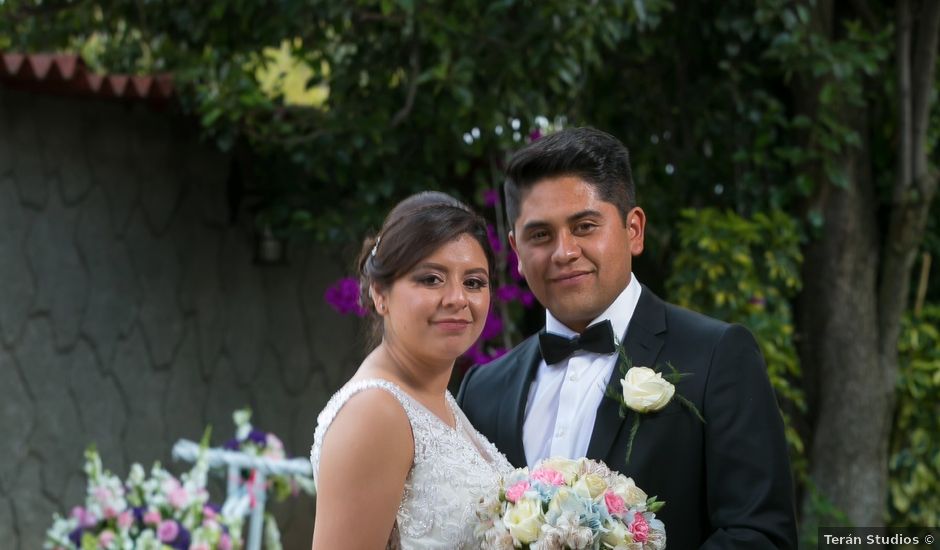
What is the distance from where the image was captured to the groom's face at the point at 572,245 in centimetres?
273

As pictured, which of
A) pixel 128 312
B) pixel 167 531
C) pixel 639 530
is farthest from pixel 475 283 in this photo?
pixel 128 312

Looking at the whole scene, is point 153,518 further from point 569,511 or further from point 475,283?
point 569,511

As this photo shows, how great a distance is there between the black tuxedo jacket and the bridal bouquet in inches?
7.7

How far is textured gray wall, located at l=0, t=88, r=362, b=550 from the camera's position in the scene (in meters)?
5.17

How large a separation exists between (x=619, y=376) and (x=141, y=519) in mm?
2504

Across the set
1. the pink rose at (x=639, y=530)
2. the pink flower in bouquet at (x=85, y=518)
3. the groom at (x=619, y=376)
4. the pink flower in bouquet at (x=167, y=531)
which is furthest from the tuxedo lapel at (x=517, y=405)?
the pink flower in bouquet at (x=85, y=518)

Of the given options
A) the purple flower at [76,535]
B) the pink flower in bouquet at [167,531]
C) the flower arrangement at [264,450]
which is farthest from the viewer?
the flower arrangement at [264,450]

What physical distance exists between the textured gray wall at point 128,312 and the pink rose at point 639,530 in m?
3.45

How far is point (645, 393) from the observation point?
2.60m

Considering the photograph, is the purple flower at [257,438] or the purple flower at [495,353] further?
the purple flower at [495,353]

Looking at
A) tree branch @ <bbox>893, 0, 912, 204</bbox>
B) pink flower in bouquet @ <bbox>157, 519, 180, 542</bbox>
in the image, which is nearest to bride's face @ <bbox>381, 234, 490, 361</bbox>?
pink flower in bouquet @ <bbox>157, 519, 180, 542</bbox>

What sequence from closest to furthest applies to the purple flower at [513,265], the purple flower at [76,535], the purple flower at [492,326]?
the purple flower at [76,535], the purple flower at [492,326], the purple flower at [513,265]

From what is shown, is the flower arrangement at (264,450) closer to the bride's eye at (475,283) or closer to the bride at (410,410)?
the bride at (410,410)

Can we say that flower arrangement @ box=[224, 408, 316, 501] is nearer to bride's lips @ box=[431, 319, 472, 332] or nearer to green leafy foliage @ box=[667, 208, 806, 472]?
green leafy foliage @ box=[667, 208, 806, 472]
